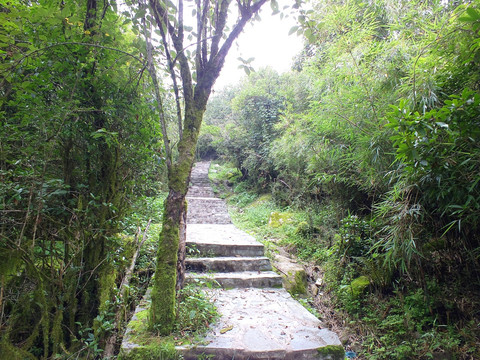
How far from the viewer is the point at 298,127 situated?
16.3 feet

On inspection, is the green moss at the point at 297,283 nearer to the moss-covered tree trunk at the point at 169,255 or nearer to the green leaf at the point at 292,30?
the moss-covered tree trunk at the point at 169,255

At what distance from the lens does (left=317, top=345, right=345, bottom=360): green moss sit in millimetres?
1854

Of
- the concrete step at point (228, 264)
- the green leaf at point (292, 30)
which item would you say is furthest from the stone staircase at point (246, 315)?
the green leaf at point (292, 30)

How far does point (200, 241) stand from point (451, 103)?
3170 millimetres

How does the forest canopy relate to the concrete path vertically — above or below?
above

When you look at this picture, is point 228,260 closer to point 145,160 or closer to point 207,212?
point 145,160

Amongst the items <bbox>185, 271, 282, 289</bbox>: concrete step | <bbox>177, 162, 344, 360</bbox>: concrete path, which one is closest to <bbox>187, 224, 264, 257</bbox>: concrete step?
<bbox>177, 162, 344, 360</bbox>: concrete path

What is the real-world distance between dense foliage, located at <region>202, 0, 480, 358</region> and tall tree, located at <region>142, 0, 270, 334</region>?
0.70 meters

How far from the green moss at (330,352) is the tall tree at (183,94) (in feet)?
3.85

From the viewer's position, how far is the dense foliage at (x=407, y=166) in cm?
173

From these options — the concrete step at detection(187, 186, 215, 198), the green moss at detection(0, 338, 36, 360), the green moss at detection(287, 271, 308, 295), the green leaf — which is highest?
the green leaf

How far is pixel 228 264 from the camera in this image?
323 cm

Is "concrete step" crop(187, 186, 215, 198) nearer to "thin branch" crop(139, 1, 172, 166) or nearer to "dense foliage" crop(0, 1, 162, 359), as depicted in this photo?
"dense foliage" crop(0, 1, 162, 359)

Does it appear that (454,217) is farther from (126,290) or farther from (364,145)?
(126,290)
